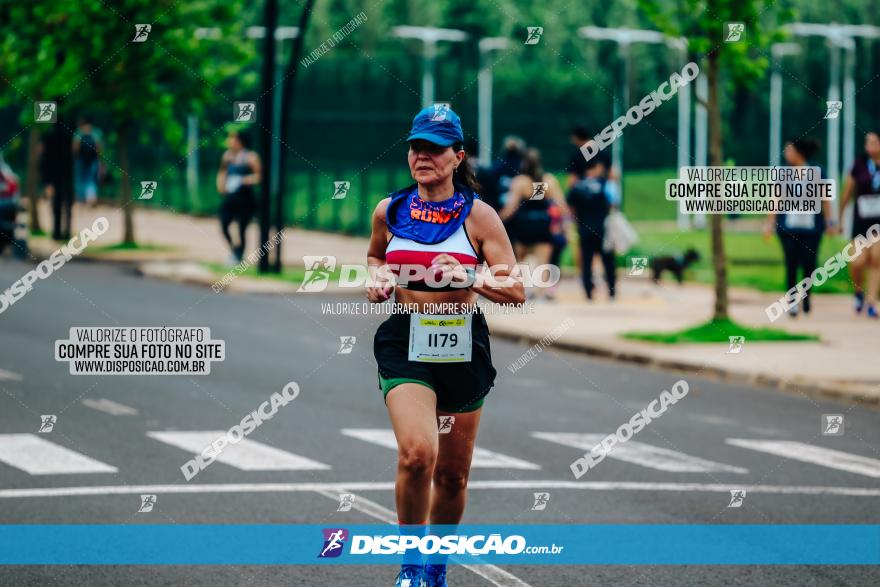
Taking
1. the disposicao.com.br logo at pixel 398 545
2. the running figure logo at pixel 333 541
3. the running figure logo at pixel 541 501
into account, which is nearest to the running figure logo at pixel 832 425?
the running figure logo at pixel 541 501

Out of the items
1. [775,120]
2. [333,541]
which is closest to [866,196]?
[333,541]

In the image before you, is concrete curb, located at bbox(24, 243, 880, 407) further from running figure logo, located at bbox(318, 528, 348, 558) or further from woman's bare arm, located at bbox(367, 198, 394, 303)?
woman's bare arm, located at bbox(367, 198, 394, 303)

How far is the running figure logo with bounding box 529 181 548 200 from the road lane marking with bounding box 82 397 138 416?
26.1 feet

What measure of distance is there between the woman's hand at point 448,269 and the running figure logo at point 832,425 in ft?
23.1

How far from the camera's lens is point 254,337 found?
19.5 m

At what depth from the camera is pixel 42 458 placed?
11.6 m

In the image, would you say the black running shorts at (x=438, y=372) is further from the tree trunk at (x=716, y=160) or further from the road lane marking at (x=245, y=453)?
the tree trunk at (x=716, y=160)

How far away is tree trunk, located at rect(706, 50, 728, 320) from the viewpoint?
744 inches

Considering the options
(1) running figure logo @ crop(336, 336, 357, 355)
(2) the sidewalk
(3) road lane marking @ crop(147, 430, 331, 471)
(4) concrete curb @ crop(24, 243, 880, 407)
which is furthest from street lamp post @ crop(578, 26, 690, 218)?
(3) road lane marking @ crop(147, 430, 331, 471)

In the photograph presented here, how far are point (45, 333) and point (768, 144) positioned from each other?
34817mm

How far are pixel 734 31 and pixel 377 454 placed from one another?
8.54m

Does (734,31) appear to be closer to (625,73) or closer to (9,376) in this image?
(9,376)


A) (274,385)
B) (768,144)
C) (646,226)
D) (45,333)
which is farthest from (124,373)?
(768,144)

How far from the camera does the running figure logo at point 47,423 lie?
1274 cm
